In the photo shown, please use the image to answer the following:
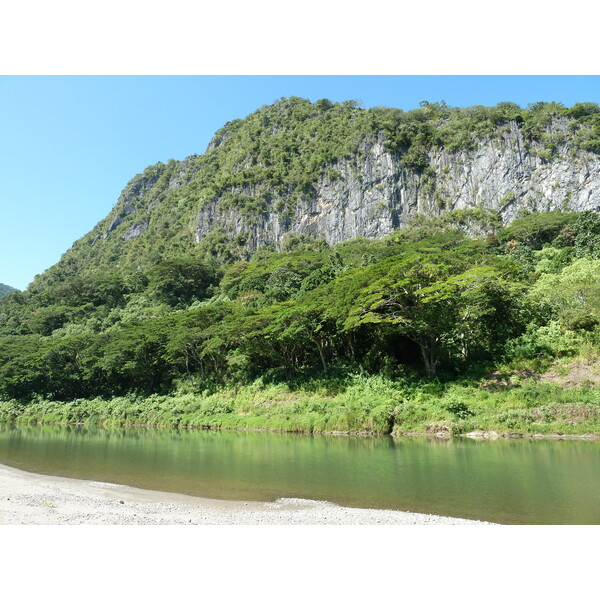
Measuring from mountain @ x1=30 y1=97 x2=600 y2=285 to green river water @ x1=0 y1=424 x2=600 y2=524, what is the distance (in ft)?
254

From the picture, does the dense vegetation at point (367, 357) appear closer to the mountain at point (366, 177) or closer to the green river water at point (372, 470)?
the green river water at point (372, 470)

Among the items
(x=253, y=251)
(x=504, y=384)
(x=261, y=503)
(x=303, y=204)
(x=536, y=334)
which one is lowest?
(x=261, y=503)

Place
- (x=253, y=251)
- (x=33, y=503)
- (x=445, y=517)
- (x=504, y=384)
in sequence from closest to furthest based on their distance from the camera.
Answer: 1. (x=445, y=517)
2. (x=33, y=503)
3. (x=504, y=384)
4. (x=253, y=251)

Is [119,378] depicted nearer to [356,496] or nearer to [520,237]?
[356,496]

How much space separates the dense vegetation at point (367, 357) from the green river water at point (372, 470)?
305 cm

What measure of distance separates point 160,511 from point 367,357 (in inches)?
867

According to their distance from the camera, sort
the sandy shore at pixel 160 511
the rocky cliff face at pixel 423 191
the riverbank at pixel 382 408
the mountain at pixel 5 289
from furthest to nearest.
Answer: the mountain at pixel 5 289
the rocky cliff face at pixel 423 191
the riverbank at pixel 382 408
the sandy shore at pixel 160 511

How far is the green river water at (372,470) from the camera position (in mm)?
10148

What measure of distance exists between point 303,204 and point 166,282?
40857 mm

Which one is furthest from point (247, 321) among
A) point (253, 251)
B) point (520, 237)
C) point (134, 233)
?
point (134, 233)

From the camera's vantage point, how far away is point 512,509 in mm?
9469

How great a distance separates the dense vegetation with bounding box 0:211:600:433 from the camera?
23188 millimetres

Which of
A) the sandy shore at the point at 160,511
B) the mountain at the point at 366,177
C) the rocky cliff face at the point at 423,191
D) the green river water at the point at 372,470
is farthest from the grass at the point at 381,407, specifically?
the rocky cliff face at the point at 423,191

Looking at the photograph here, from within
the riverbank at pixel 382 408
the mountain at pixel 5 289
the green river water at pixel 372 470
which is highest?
the mountain at pixel 5 289
